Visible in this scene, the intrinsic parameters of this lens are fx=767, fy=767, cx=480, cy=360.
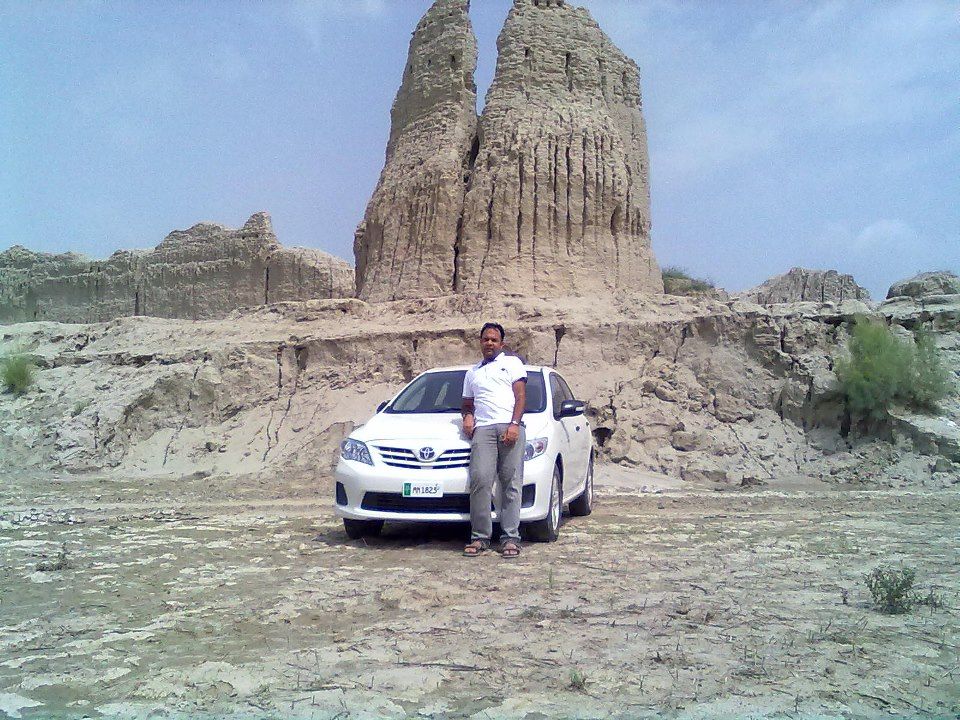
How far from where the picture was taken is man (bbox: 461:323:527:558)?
580 cm

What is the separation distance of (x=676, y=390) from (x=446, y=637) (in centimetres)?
1066

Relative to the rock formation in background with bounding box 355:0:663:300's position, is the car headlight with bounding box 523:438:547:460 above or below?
below

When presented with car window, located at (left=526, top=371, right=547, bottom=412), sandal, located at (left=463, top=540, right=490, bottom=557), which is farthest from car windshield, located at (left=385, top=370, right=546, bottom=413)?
sandal, located at (left=463, top=540, right=490, bottom=557)

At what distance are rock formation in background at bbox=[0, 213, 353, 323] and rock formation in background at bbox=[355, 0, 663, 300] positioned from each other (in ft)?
25.7

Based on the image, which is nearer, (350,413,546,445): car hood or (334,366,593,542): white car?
(334,366,593,542): white car

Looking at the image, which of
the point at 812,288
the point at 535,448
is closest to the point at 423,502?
the point at 535,448

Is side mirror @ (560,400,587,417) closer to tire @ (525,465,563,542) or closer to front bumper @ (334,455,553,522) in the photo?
tire @ (525,465,563,542)

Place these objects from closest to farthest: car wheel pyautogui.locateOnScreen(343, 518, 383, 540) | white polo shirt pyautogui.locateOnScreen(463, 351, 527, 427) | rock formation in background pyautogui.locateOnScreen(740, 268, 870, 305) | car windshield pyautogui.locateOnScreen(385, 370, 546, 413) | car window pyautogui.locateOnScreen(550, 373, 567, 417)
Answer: white polo shirt pyautogui.locateOnScreen(463, 351, 527, 427)
car wheel pyautogui.locateOnScreen(343, 518, 383, 540)
car windshield pyautogui.locateOnScreen(385, 370, 546, 413)
car window pyautogui.locateOnScreen(550, 373, 567, 417)
rock formation in background pyautogui.locateOnScreen(740, 268, 870, 305)

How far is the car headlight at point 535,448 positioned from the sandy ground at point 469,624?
761 millimetres

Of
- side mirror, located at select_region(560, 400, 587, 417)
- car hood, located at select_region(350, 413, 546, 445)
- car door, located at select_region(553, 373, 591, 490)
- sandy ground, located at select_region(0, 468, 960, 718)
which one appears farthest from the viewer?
car door, located at select_region(553, 373, 591, 490)

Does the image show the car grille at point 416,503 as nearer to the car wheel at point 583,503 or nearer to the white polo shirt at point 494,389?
the white polo shirt at point 494,389

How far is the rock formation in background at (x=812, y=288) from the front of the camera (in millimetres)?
29688

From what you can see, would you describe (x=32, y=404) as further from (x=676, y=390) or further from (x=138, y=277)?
(x=676, y=390)

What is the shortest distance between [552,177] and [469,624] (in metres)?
12.9
